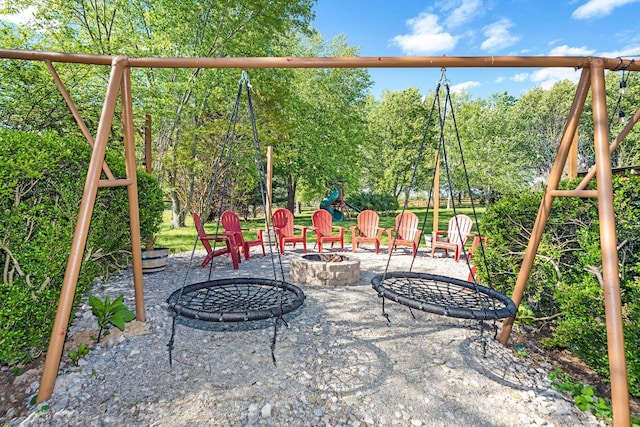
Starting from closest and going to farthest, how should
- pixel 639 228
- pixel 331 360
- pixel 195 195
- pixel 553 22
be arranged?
pixel 639 228, pixel 331 360, pixel 195 195, pixel 553 22

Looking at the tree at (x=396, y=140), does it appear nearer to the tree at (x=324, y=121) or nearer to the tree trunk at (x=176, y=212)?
the tree at (x=324, y=121)

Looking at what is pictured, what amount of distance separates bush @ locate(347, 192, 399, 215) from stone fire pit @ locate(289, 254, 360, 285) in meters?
12.2

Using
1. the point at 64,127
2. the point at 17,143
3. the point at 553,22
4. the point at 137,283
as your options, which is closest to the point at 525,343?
the point at 137,283

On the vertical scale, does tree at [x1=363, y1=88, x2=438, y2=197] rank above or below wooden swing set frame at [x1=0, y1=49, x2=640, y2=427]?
above

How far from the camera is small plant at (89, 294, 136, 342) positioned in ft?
7.92

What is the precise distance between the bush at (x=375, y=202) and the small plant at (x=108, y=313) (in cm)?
1426

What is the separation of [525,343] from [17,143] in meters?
4.06

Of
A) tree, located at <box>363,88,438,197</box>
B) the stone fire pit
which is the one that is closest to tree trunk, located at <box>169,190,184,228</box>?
the stone fire pit

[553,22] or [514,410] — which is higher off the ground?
[553,22]

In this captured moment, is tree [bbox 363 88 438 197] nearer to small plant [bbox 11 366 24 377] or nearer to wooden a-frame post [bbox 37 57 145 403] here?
wooden a-frame post [bbox 37 57 145 403]

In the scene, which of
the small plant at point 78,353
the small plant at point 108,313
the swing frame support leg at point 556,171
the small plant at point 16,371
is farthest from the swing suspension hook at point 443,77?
the small plant at point 16,371

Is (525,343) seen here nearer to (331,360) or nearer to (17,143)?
(331,360)

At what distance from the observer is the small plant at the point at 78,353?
Answer: 6.85 ft

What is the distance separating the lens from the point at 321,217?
664cm
